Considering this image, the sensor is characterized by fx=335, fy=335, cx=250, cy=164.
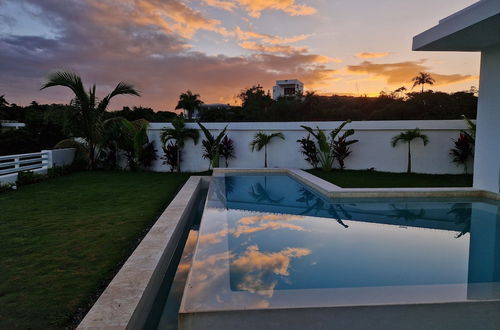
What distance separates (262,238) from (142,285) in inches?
78.1

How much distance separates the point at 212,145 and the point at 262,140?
6.29 feet

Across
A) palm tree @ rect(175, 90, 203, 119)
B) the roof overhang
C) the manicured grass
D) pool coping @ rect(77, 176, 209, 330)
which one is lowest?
pool coping @ rect(77, 176, 209, 330)

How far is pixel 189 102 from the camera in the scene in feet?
127

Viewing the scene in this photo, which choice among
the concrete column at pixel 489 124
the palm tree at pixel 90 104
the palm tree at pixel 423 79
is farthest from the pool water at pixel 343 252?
the palm tree at pixel 423 79

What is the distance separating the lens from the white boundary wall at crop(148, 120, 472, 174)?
11.2m

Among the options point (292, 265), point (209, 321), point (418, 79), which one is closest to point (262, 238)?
point (292, 265)

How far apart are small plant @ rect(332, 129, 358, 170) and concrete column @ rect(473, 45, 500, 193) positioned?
447 cm

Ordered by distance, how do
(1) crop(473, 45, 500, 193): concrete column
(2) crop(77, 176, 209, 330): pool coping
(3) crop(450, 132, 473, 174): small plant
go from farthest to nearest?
(3) crop(450, 132, 473, 174): small plant → (1) crop(473, 45, 500, 193): concrete column → (2) crop(77, 176, 209, 330): pool coping

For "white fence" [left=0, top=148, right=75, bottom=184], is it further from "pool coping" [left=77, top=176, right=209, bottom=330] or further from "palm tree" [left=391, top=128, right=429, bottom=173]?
"palm tree" [left=391, top=128, right=429, bottom=173]

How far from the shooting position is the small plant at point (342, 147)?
1179 cm

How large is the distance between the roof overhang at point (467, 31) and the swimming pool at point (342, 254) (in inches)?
131

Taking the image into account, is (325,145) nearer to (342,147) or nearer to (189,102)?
(342,147)

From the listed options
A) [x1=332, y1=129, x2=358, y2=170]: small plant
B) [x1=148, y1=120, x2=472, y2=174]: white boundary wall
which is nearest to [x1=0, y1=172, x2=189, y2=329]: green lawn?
[x1=148, y1=120, x2=472, y2=174]: white boundary wall

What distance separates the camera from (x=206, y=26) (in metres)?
12.6
